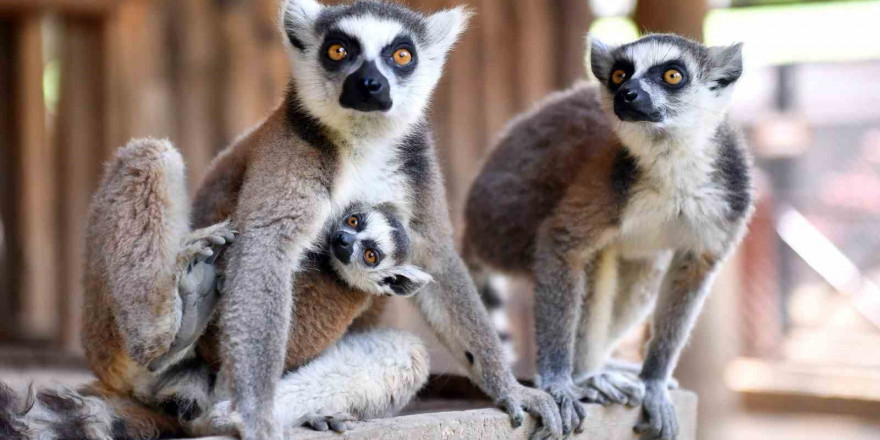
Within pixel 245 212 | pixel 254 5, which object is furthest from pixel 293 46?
pixel 254 5

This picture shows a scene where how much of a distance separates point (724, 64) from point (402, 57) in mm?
A: 1872

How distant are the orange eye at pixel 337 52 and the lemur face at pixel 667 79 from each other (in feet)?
4.85

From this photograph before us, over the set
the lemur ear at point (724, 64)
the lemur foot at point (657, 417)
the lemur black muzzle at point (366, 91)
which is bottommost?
the lemur foot at point (657, 417)

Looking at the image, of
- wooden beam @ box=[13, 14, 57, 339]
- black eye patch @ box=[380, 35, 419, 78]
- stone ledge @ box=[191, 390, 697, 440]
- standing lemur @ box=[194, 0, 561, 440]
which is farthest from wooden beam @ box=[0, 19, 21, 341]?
stone ledge @ box=[191, 390, 697, 440]

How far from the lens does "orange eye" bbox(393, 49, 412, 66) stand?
4.88 meters

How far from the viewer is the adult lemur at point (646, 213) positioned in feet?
17.9

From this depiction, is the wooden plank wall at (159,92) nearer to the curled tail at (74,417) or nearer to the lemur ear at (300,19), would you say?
the lemur ear at (300,19)

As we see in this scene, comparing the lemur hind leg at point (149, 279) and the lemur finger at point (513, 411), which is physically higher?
the lemur hind leg at point (149, 279)

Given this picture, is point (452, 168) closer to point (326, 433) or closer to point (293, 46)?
point (293, 46)

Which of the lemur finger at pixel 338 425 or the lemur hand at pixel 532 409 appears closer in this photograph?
the lemur finger at pixel 338 425

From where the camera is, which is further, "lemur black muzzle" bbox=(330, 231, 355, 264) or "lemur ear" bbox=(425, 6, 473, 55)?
"lemur ear" bbox=(425, 6, 473, 55)

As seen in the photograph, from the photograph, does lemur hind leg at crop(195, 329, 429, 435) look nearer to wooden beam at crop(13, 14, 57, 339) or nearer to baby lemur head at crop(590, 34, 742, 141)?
baby lemur head at crop(590, 34, 742, 141)

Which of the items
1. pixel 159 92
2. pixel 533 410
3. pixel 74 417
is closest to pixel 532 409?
pixel 533 410

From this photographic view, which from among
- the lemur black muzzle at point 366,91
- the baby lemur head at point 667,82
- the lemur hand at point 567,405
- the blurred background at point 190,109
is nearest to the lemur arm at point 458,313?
the lemur hand at point 567,405
